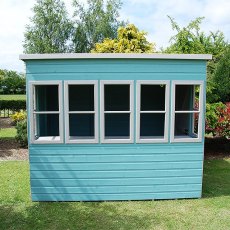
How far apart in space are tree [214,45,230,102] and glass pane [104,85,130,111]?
502 centimetres

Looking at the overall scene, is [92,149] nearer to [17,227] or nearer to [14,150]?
[17,227]

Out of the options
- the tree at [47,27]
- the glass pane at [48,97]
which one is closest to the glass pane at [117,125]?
the glass pane at [48,97]

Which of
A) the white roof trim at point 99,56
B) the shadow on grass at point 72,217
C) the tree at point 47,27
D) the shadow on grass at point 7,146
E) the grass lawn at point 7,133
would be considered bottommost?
the shadow on grass at point 72,217

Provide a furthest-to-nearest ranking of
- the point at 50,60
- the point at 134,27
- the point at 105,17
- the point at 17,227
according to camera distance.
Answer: the point at 105,17
the point at 134,27
the point at 50,60
the point at 17,227

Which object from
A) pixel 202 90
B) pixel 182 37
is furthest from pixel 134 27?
pixel 202 90

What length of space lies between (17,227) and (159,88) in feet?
14.2

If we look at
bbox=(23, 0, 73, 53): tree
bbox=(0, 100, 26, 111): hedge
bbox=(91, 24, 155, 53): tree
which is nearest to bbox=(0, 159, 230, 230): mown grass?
bbox=(91, 24, 155, 53): tree

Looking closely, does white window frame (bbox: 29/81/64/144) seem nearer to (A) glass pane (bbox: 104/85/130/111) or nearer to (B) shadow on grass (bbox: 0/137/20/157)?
(A) glass pane (bbox: 104/85/130/111)

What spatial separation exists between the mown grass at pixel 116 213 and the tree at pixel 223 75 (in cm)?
550

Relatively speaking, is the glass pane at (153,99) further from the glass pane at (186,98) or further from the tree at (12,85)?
the tree at (12,85)

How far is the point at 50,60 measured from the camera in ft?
16.4

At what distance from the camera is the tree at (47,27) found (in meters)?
27.4

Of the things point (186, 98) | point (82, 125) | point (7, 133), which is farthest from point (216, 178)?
point (7, 133)

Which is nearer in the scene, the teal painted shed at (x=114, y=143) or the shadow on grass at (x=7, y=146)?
the teal painted shed at (x=114, y=143)
